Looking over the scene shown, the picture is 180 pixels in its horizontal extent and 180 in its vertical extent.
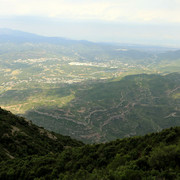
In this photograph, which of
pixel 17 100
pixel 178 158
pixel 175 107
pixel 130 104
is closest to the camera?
pixel 178 158

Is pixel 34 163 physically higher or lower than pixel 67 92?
higher

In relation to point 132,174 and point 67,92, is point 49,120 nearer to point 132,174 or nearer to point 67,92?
point 67,92

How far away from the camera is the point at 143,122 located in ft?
392

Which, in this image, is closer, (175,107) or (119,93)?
(175,107)

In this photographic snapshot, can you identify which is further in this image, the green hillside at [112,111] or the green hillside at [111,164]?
the green hillside at [112,111]

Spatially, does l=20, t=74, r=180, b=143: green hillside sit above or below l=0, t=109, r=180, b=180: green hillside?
below

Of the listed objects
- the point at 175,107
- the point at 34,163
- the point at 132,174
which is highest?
the point at 132,174

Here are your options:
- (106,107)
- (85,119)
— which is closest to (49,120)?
(85,119)

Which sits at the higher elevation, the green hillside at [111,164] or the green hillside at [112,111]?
the green hillside at [111,164]

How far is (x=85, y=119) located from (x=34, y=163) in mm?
100156

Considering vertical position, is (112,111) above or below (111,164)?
below

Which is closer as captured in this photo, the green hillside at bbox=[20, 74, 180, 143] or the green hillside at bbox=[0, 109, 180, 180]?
the green hillside at bbox=[0, 109, 180, 180]

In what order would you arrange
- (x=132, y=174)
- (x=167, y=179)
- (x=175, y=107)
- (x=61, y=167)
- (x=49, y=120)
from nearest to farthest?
(x=167, y=179) < (x=132, y=174) < (x=61, y=167) < (x=49, y=120) < (x=175, y=107)

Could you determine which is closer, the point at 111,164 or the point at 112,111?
the point at 111,164
